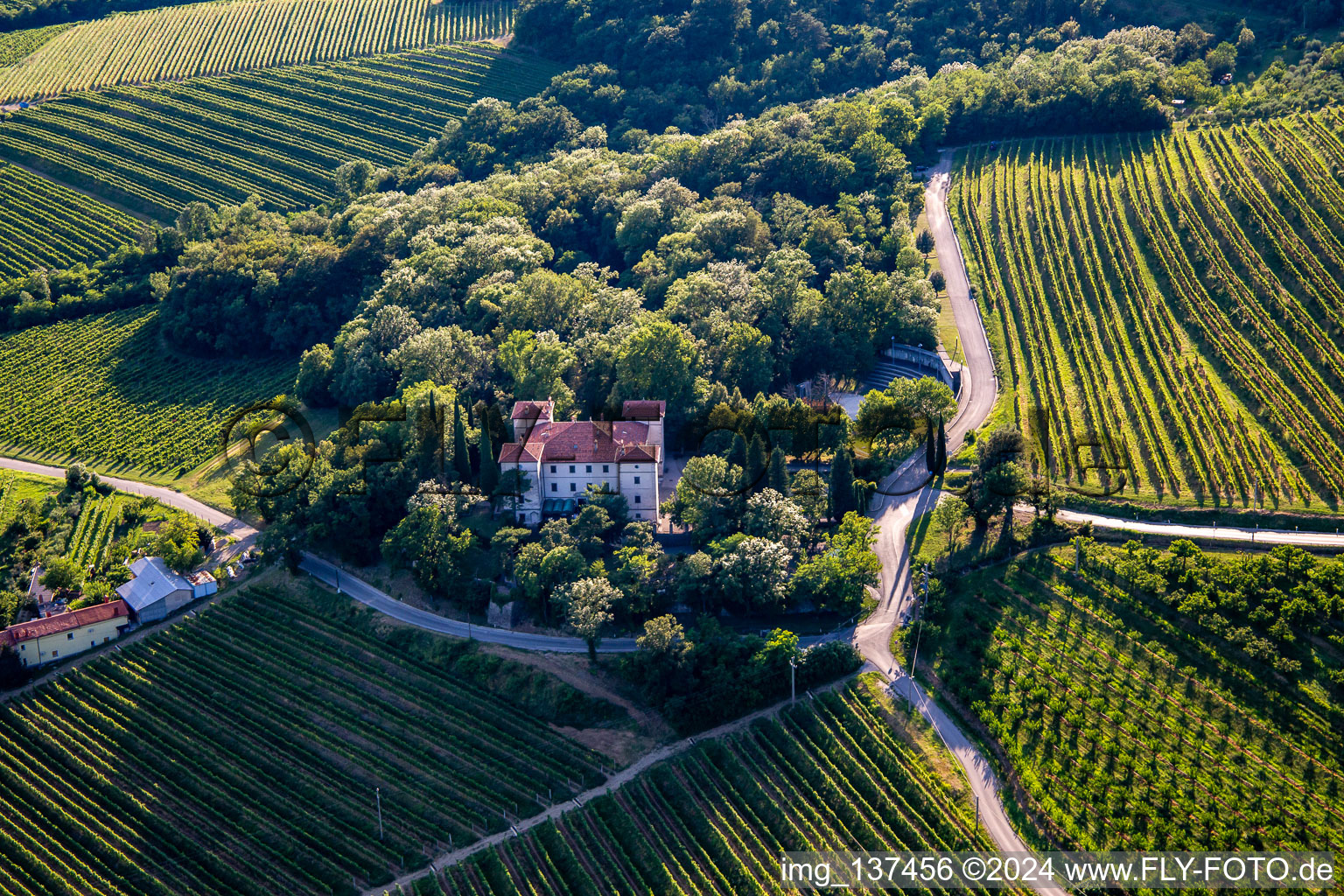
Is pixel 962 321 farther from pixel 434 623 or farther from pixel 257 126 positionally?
pixel 257 126

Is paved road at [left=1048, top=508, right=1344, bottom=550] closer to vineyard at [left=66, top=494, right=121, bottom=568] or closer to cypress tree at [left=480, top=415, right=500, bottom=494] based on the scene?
cypress tree at [left=480, top=415, right=500, bottom=494]

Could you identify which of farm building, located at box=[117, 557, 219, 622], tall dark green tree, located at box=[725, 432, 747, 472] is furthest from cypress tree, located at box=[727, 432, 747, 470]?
farm building, located at box=[117, 557, 219, 622]

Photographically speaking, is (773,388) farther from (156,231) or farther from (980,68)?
(156,231)

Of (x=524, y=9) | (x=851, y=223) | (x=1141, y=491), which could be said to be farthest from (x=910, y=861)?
(x=524, y=9)

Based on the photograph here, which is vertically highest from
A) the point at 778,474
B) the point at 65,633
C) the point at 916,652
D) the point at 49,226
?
the point at 49,226

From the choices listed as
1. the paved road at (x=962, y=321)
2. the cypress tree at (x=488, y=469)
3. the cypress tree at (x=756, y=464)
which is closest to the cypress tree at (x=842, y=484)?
the cypress tree at (x=756, y=464)

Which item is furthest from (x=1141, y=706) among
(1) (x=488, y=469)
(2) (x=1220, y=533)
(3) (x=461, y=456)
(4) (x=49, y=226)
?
(4) (x=49, y=226)
